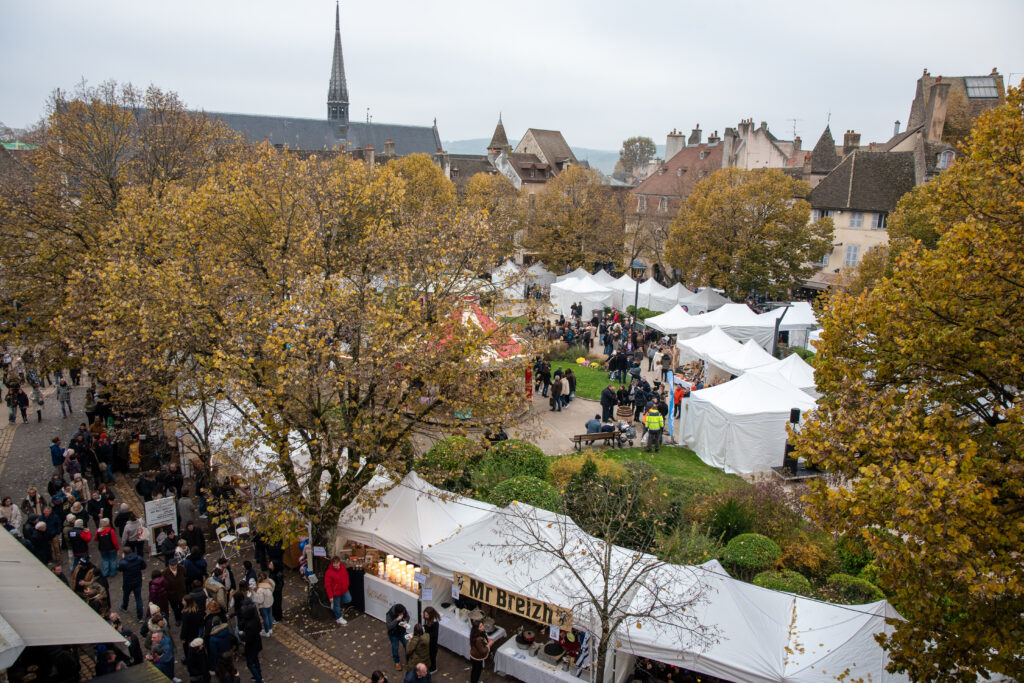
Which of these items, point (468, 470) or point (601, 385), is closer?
point (468, 470)

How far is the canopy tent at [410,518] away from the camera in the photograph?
11.2 metres

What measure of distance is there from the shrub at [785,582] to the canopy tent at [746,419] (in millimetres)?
6977

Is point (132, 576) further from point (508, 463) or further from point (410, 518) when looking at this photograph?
point (508, 463)

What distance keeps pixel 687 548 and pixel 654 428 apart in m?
8.43

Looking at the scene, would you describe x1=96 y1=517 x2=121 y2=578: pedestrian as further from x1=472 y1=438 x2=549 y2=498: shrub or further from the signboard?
x1=472 y1=438 x2=549 y2=498: shrub

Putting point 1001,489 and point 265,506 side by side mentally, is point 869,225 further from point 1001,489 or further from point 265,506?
point 265,506

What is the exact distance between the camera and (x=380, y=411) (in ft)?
35.2

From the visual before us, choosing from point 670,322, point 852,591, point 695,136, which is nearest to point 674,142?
point 695,136

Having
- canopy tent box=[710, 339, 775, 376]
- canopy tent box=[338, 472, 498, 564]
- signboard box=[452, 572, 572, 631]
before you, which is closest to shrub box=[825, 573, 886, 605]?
signboard box=[452, 572, 572, 631]

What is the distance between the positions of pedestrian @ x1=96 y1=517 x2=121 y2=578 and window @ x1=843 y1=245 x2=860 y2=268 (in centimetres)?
3630

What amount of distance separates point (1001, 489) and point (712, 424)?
35.1 ft

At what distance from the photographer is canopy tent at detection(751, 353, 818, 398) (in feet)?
64.4

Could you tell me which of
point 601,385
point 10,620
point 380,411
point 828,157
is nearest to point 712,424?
point 601,385

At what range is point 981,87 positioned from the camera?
45000 mm
